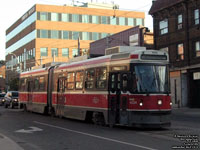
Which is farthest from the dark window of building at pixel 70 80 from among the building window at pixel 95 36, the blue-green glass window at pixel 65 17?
the building window at pixel 95 36

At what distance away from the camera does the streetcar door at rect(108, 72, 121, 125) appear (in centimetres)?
1450

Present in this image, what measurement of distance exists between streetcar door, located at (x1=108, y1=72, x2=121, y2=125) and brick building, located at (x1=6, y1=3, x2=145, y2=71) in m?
54.7

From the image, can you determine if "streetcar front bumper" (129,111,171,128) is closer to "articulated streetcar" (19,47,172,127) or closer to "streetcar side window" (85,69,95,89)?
"articulated streetcar" (19,47,172,127)

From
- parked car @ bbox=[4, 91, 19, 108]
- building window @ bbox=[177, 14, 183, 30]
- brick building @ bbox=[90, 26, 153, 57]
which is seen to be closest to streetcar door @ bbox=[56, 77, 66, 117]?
parked car @ bbox=[4, 91, 19, 108]

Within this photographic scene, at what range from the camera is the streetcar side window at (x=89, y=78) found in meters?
16.5

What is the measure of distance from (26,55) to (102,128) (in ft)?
213

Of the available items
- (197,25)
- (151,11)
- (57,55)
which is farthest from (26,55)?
(197,25)

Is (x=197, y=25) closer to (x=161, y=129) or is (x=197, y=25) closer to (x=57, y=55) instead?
(x=161, y=129)

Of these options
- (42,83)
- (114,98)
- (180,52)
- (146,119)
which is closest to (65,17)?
(180,52)

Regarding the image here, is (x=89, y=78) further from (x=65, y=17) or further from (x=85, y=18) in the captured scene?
(x=85, y=18)

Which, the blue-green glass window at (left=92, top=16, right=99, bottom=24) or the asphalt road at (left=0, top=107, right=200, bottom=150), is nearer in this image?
the asphalt road at (left=0, top=107, right=200, bottom=150)

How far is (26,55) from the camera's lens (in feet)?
254

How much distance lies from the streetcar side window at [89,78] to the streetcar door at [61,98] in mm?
2891

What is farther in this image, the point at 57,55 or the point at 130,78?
the point at 57,55
